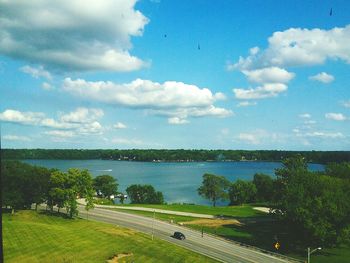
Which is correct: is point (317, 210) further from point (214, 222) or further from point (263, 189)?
point (263, 189)

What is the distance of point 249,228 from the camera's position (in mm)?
86438

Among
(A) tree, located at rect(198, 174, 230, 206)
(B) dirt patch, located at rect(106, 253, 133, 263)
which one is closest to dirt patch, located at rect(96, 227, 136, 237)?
(B) dirt patch, located at rect(106, 253, 133, 263)

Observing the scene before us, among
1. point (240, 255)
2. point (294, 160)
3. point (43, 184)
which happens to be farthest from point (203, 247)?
point (294, 160)

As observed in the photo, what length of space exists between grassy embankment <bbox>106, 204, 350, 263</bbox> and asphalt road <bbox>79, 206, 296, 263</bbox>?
4.29m

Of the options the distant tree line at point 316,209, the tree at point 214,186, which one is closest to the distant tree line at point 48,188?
the distant tree line at point 316,209

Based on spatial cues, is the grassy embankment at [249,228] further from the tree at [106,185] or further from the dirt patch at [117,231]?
the tree at [106,185]

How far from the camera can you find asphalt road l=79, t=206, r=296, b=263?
6241 cm

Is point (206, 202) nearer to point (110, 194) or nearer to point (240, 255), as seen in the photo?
point (110, 194)

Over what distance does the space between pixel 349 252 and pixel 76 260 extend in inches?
1783

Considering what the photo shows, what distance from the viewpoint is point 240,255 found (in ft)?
208

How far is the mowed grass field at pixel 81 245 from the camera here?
57.3 m

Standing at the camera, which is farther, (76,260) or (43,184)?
(43,184)

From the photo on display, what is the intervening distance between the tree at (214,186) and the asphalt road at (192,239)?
47.4 metres

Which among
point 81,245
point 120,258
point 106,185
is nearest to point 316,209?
point 120,258
